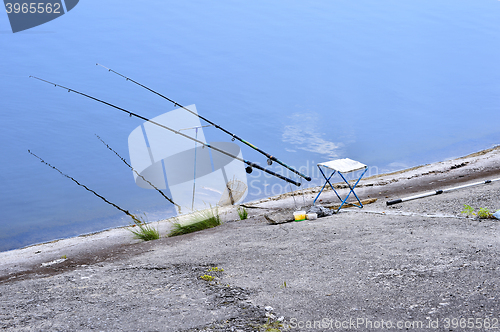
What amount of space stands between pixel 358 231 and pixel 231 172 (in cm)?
452

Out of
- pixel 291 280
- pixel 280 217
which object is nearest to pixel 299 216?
pixel 280 217

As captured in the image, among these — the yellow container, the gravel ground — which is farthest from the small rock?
the gravel ground

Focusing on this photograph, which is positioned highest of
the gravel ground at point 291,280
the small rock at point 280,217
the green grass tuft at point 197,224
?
the gravel ground at point 291,280

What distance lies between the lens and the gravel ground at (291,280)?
3.07m

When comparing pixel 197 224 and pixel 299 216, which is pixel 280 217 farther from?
pixel 197 224

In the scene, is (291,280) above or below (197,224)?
above

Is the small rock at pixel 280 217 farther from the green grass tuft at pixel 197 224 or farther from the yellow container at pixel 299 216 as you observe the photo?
the green grass tuft at pixel 197 224

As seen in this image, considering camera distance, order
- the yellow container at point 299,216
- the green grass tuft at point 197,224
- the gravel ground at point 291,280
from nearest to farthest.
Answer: the gravel ground at point 291,280
the yellow container at point 299,216
the green grass tuft at point 197,224

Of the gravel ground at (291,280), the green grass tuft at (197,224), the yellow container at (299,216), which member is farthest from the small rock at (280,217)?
the green grass tuft at (197,224)

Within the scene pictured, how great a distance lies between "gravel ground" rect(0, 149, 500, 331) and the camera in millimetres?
3072

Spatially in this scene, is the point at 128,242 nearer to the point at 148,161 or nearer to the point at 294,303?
the point at 294,303

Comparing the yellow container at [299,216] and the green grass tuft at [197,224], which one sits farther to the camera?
the green grass tuft at [197,224]

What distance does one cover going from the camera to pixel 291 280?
12.7 ft

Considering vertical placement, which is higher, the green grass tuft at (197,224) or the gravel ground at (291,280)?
the gravel ground at (291,280)
